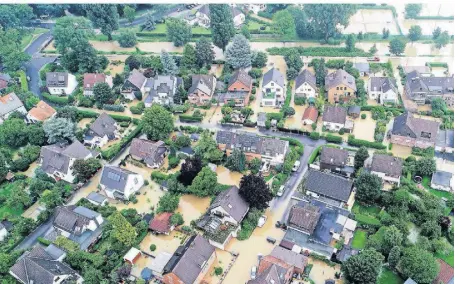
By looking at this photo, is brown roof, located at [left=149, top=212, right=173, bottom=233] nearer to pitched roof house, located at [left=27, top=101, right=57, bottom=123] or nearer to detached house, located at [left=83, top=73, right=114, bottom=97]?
pitched roof house, located at [left=27, top=101, right=57, bottom=123]

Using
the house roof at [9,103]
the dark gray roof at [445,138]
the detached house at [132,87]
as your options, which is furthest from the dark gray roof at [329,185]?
the house roof at [9,103]

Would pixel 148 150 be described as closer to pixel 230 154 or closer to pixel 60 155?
pixel 230 154

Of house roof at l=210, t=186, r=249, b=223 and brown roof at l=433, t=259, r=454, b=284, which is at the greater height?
house roof at l=210, t=186, r=249, b=223

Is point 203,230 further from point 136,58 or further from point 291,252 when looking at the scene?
point 136,58

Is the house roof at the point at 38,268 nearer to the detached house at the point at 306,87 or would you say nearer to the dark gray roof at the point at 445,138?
the detached house at the point at 306,87

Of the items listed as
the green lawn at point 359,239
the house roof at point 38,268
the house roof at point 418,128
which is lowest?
the green lawn at point 359,239

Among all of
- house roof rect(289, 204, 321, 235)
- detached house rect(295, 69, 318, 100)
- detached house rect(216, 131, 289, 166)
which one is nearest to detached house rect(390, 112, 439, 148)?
detached house rect(295, 69, 318, 100)

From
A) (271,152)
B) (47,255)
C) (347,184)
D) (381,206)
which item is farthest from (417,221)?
(47,255)
